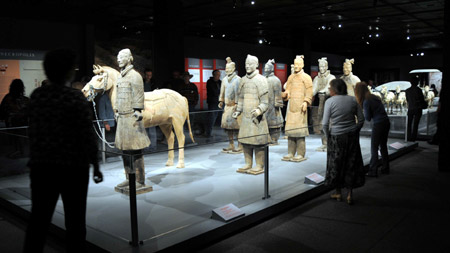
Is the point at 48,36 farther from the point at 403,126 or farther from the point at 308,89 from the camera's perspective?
the point at 403,126

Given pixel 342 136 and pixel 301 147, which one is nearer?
pixel 342 136

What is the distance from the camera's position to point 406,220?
14.6 ft

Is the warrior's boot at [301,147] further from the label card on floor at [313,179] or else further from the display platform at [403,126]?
the display platform at [403,126]

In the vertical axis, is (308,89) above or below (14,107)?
above

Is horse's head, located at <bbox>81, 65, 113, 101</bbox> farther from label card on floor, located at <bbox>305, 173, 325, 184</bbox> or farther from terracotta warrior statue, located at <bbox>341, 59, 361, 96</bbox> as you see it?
terracotta warrior statue, located at <bbox>341, 59, 361, 96</bbox>

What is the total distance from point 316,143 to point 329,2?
4.46 metres

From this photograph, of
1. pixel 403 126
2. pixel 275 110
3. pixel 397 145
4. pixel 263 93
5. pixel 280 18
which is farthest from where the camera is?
pixel 280 18

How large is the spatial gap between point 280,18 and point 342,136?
8.28m

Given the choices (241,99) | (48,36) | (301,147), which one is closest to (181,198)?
(241,99)

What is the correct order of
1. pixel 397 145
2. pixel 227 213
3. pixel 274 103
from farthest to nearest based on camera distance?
pixel 397 145
pixel 274 103
pixel 227 213

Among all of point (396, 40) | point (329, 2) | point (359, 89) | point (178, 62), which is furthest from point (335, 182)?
point (396, 40)

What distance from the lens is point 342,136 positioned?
15.8 ft

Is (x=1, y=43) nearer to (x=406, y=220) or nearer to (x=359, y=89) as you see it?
(x=359, y=89)

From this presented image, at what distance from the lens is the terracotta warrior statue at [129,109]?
15.8 ft
